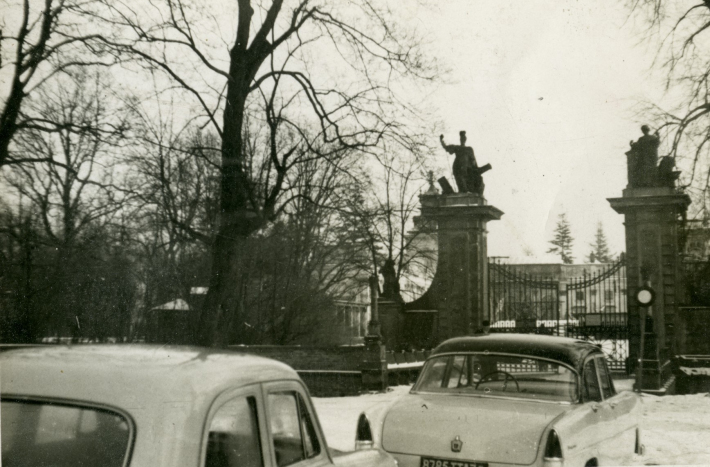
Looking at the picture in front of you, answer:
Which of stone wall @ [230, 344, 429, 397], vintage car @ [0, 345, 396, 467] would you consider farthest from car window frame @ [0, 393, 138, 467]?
stone wall @ [230, 344, 429, 397]

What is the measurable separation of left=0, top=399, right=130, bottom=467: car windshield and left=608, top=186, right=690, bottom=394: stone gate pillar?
13364 millimetres

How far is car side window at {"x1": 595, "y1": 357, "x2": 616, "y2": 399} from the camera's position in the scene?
5863mm

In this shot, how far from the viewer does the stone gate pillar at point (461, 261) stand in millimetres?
15406

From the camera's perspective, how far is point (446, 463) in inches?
190

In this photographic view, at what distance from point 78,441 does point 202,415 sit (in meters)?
0.40

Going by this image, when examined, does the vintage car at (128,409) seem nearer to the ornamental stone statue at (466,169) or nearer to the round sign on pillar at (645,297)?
the round sign on pillar at (645,297)

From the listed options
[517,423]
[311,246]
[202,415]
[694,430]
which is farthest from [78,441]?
[311,246]

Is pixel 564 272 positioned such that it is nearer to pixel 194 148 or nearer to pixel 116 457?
pixel 194 148

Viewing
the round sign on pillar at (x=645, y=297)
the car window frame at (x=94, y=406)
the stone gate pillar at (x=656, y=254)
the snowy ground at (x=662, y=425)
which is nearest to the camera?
the car window frame at (x=94, y=406)

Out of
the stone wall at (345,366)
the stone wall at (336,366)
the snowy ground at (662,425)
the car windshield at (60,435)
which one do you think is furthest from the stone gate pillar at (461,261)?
the car windshield at (60,435)

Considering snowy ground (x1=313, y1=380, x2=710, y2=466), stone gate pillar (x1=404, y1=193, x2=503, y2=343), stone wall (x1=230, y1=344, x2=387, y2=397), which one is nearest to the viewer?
snowy ground (x1=313, y1=380, x2=710, y2=466)

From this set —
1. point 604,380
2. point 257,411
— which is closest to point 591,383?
point 604,380

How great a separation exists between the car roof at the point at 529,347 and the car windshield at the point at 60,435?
13.1 ft

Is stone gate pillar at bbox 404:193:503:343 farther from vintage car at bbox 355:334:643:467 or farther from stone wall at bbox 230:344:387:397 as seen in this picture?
vintage car at bbox 355:334:643:467
